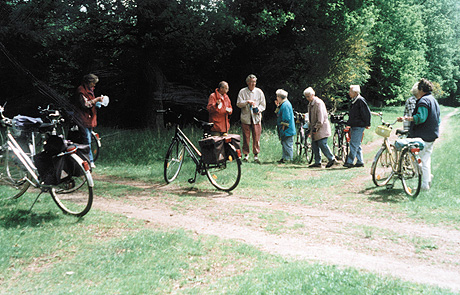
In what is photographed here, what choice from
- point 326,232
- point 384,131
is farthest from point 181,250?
point 384,131

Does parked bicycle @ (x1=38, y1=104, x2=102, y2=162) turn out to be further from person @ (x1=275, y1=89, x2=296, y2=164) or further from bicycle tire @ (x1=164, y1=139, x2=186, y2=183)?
person @ (x1=275, y1=89, x2=296, y2=164)

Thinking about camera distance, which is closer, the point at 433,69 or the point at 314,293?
the point at 314,293

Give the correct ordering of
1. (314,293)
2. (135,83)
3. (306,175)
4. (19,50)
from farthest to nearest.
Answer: (135,83), (19,50), (306,175), (314,293)

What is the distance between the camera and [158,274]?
4.36 metres

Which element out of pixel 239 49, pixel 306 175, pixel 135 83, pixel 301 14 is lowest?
pixel 306 175

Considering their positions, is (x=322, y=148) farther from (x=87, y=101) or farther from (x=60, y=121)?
(x=60, y=121)

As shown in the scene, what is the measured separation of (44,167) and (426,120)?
6.58 metres

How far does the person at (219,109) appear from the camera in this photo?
393 inches

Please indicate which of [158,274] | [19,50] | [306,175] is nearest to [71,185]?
[158,274]

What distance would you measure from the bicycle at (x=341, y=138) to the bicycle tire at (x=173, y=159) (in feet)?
16.9

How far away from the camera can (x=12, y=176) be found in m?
6.84

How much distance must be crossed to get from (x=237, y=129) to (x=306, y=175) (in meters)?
5.57

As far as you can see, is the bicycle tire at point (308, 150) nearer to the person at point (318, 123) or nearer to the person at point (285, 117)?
the person at point (318, 123)

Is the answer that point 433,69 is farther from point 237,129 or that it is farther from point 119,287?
point 119,287
